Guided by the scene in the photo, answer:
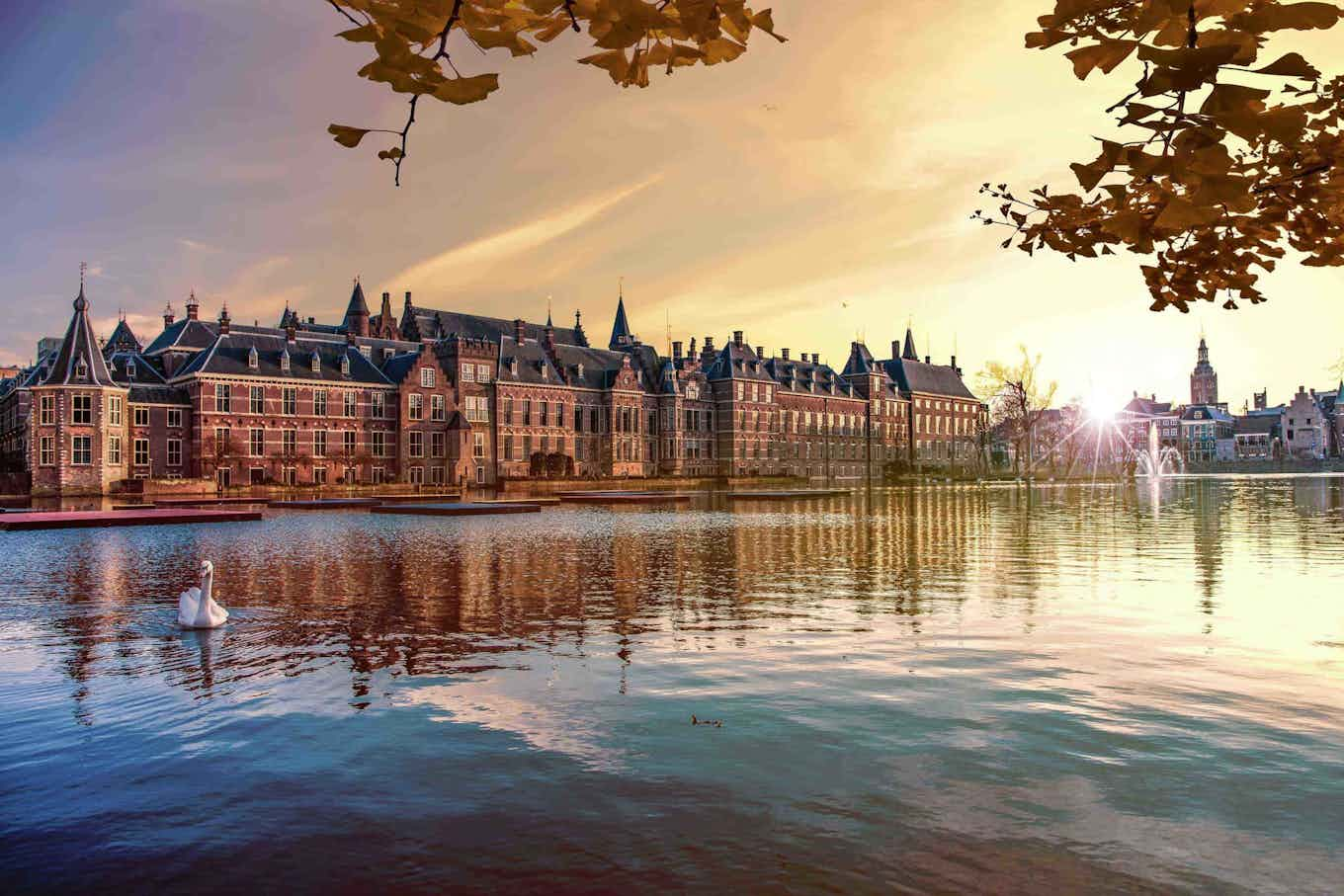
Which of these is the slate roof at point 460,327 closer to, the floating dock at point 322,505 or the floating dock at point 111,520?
the floating dock at point 322,505

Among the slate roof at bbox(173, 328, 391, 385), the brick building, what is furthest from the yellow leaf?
the slate roof at bbox(173, 328, 391, 385)

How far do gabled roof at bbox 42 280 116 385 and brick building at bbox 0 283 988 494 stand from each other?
0.39 ft

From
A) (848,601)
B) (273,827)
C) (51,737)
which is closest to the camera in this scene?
(273,827)

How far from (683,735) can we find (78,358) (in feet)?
219

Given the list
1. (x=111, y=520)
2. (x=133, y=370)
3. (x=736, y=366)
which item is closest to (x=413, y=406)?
(x=133, y=370)

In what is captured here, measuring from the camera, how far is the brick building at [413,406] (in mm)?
63219

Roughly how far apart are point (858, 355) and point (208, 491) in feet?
269

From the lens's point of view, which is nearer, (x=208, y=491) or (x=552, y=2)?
(x=552, y=2)

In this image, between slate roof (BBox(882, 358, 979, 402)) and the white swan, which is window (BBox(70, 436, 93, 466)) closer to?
the white swan

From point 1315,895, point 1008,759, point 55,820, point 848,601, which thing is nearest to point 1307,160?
point 1315,895

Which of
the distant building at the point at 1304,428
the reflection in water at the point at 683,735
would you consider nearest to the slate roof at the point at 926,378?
the distant building at the point at 1304,428

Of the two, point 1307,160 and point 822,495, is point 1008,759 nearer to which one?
point 1307,160

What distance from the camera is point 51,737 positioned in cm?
736

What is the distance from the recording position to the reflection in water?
203 inches
